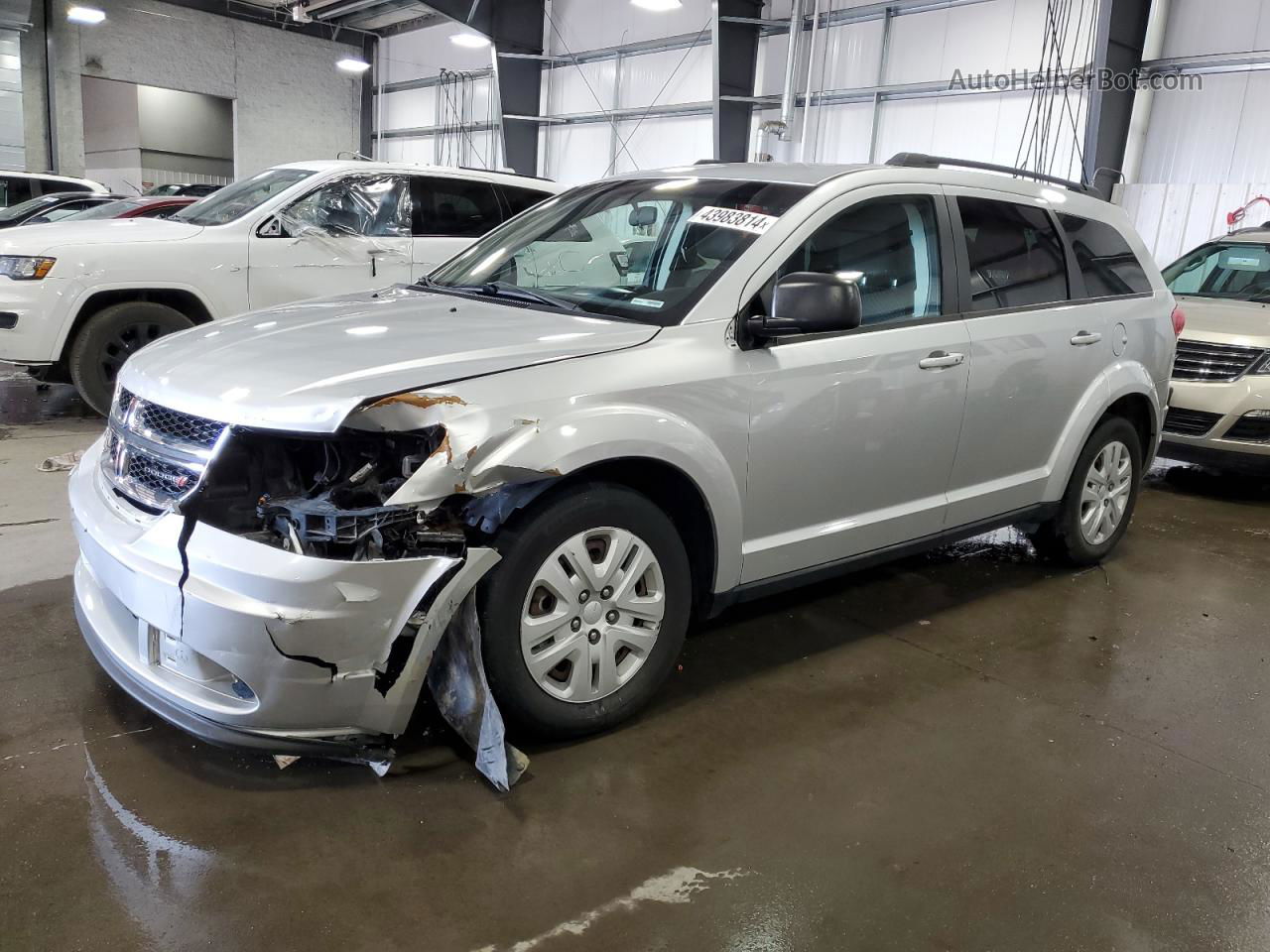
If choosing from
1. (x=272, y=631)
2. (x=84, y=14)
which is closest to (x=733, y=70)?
(x=84, y=14)

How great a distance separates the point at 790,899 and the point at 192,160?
28.0m

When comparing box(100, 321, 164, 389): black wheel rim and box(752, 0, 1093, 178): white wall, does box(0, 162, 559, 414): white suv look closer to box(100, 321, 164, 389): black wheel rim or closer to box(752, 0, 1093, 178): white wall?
box(100, 321, 164, 389): black wheel rim

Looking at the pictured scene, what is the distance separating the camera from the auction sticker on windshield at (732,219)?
3.03 meters

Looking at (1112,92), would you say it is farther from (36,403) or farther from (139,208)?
(36,403)

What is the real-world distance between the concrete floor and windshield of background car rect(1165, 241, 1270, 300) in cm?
452

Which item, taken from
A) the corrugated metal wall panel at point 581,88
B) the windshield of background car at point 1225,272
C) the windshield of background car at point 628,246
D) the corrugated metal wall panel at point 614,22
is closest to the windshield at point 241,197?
the windshield of background car at point 628,246

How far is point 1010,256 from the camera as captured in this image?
3770 millimetres

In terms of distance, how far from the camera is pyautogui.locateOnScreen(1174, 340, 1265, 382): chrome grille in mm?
6156

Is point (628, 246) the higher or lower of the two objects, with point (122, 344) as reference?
higher

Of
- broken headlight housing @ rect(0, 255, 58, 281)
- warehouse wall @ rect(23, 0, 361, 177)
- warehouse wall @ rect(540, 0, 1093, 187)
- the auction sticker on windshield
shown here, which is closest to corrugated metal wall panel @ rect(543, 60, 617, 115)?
warehouse wall @ rect(540, 0, 1093, 187)

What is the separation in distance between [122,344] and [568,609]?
4.91 meters

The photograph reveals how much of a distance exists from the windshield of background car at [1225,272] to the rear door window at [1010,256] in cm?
398

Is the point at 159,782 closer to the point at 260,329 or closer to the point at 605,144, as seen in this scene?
the point at 260,329

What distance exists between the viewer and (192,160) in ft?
84.5
